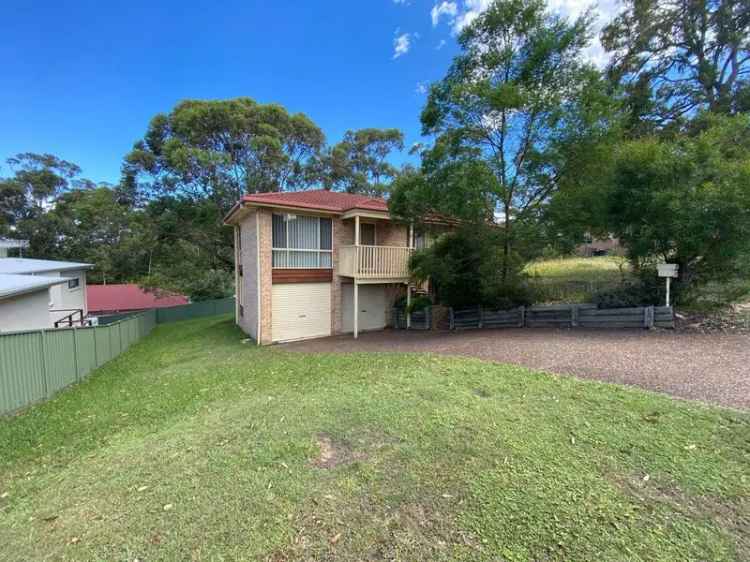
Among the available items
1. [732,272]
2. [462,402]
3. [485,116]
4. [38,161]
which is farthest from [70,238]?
[732,272]

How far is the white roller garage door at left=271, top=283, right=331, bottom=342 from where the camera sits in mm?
11789

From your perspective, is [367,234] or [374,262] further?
[367,234]

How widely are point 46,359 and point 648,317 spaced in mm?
14114

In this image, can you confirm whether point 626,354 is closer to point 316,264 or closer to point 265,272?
point 316,264

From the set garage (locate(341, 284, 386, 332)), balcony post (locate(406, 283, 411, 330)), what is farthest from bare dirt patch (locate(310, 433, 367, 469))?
garage (locate(341, 284, 386, 332))

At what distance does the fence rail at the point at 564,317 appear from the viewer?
857 centimetres

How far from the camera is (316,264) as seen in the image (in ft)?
41.0

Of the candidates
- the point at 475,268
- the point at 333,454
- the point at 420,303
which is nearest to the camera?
the point at 333,454

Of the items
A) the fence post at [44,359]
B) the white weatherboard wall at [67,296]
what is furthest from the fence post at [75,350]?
the white weatherboard wall at [67,296]

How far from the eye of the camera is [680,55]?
47.3 feet

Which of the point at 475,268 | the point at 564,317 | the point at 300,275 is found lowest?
the point at 564,317

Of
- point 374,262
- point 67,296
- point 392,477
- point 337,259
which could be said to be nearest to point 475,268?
point 374,262

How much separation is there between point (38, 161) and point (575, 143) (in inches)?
1727

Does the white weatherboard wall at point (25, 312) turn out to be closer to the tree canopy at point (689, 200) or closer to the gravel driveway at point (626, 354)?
the gravel driveway at point (626, 354)
